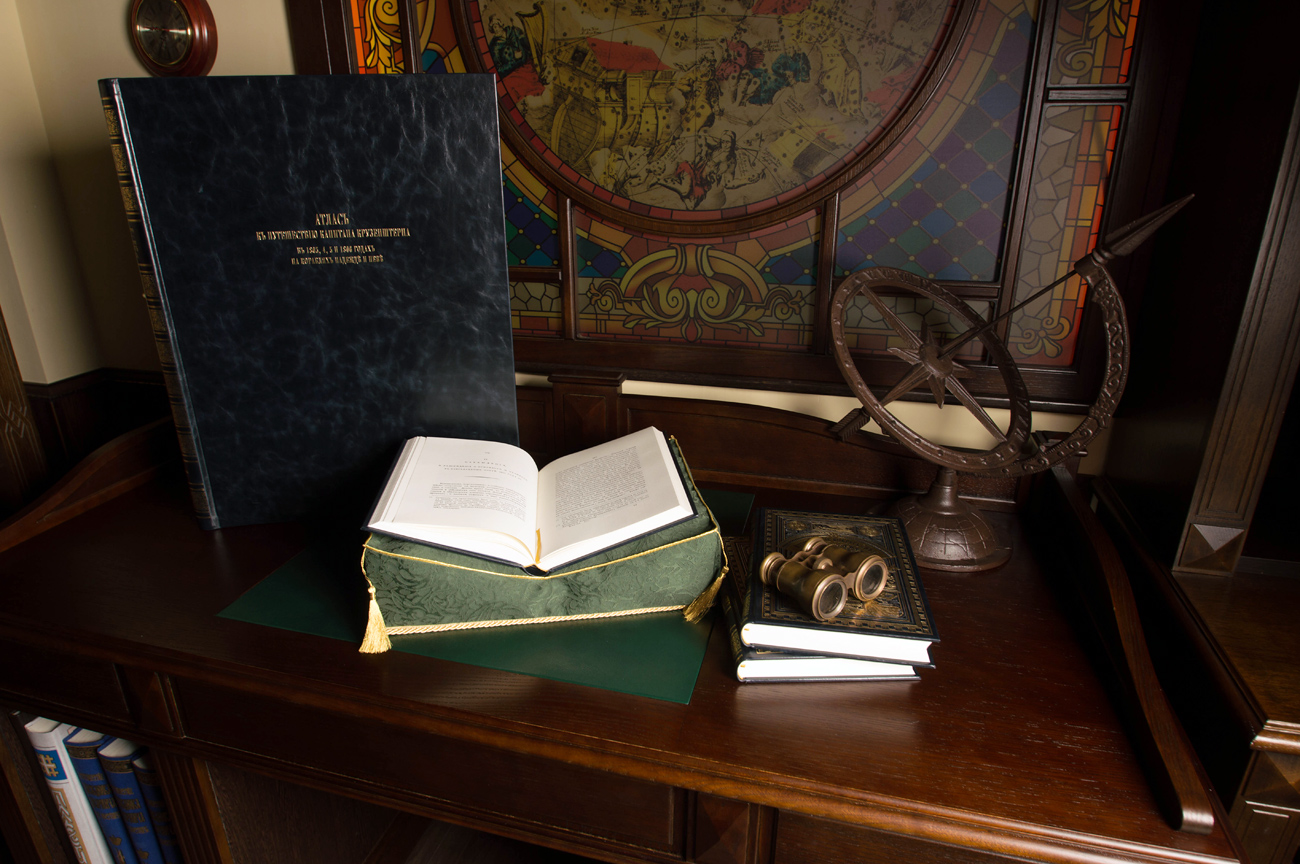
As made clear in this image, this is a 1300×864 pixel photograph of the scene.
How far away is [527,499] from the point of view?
3.74ft

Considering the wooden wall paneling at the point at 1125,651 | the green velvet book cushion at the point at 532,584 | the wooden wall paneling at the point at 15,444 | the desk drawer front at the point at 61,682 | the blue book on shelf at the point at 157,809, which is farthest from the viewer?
the wooden wall paneling at the point at 15,444

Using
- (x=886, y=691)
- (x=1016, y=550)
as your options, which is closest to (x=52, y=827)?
(x=886, y=691)

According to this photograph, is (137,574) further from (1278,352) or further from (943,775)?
(1278,352)

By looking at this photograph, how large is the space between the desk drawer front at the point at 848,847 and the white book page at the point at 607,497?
16.3 inches

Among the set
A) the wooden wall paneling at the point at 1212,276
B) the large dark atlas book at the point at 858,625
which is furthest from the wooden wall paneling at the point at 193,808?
the wooden wall paneling at the point at 1212,276

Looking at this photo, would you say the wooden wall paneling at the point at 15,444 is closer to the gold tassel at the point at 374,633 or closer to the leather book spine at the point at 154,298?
the leather book spine at the point at 154,298

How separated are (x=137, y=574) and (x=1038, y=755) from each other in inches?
54.2

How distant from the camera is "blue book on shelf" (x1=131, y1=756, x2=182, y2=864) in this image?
1.23 metres

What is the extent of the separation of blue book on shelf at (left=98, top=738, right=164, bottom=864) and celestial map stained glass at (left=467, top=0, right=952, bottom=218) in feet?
4.46

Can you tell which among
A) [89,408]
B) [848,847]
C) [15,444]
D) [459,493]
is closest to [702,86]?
[459,493]

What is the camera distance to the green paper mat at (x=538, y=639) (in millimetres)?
939

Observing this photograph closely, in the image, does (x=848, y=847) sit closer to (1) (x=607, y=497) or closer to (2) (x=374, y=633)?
(1) (x=607, y=497)

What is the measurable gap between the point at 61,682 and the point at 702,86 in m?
1.51

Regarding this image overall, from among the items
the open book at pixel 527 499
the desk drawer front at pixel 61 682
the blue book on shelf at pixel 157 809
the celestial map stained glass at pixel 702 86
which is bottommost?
the blue book on shelf at pixel 157 809
